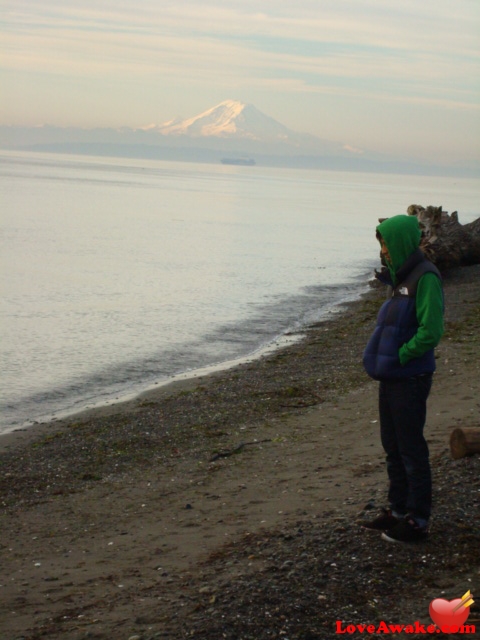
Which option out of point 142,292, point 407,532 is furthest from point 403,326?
point 142,292

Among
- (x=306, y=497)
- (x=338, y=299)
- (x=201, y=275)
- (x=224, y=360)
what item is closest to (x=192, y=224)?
(x=201, y=275)

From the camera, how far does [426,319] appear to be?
548 cm

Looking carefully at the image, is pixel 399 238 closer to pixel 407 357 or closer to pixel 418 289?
pixel 418 289

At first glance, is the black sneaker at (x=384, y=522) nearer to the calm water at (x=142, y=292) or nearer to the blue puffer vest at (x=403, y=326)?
the blue puffer vest at (x=403, y=326)

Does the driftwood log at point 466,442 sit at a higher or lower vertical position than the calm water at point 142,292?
higher

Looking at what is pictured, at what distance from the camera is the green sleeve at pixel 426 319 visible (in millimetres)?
5477

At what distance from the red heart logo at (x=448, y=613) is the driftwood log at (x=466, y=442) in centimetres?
260

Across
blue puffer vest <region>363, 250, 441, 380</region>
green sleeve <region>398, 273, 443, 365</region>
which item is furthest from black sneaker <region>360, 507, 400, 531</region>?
green sleeve <region>398, 273, 443, 365</region>

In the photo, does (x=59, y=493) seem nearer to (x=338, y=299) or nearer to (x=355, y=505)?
(x=355, y=505)

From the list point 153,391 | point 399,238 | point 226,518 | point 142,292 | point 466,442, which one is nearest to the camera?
point 399,238

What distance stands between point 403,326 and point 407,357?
0.23 m

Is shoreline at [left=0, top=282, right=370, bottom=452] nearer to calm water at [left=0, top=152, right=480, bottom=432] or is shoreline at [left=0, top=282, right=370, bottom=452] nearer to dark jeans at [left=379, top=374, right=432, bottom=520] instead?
calm water at [left=0, top=152, right=480, bottom=432]

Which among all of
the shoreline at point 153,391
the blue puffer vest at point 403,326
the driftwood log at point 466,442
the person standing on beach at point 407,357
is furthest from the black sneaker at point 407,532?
the shoreline at point 153,391

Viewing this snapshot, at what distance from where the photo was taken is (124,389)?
14.4m
